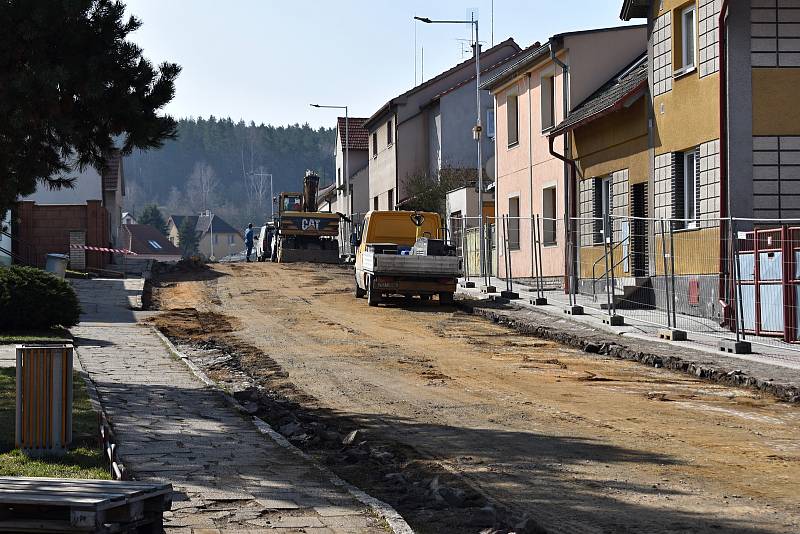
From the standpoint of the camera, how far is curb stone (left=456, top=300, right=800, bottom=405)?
13.6m

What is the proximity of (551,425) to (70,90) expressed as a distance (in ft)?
21.6

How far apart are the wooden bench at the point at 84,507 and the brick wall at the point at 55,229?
3513cm

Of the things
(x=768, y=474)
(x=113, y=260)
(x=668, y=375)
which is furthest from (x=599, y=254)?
(x=113, y=260)

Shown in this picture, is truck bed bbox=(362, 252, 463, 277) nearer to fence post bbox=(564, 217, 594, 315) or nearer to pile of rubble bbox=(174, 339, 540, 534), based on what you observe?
fence post bbox=(564, 217, 594, 315)

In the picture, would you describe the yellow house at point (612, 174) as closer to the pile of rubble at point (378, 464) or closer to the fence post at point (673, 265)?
the fence post at point (673, 265)

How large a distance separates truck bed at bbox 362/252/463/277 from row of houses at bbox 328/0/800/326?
2150 mm

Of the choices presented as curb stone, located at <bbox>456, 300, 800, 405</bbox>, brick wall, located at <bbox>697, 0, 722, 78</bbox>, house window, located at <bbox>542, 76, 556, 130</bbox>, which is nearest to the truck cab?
curb stone, located at <bbox>456, 300, 800, 405</bbox>

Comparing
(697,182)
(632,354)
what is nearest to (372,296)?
(697,182)

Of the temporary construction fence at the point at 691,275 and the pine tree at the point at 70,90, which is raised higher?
the pine tree at the point at 70,90

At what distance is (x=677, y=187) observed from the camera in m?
22.9

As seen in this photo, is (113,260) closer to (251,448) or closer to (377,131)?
(377,131)

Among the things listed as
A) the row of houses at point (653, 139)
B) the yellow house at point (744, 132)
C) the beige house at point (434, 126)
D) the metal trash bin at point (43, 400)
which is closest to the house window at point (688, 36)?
the row of houses at point (653, 139)

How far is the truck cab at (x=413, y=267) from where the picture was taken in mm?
27672

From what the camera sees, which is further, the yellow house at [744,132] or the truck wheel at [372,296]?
the truck wheel at [372,296]
